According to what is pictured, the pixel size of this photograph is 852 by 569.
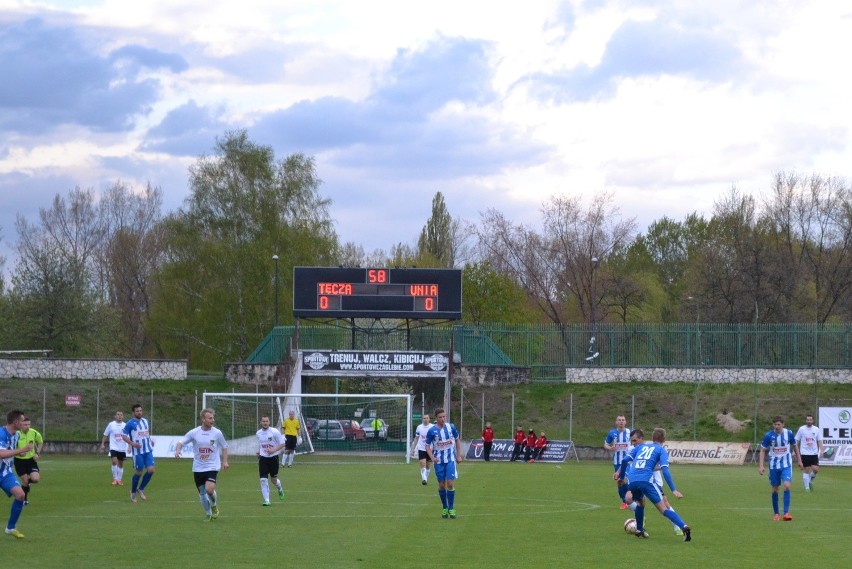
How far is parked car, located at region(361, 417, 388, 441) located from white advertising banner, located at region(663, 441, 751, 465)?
1177 centimetres

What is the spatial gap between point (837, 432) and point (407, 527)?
98.4 ft

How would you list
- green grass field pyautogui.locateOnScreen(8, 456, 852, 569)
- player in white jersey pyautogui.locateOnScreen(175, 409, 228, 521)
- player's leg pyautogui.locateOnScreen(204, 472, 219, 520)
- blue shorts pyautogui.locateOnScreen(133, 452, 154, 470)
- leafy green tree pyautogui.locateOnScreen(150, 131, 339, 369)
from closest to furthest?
green grass field pyautogui.locateOnScreen(8, 456, 852, 569)
player's leg pyautogui.locateOnScreen(204, 472, 219, 520)
player in white jersey pyautogui.locateOnScreen(175, 409, 228, 521)
blue shorts pyautogui.locateOnScreen(133, 452, 154, 470)
leafy green tree pyautogui.locateOnScreen(150, 131, 339, 369)

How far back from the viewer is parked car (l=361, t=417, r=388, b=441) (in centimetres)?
4875

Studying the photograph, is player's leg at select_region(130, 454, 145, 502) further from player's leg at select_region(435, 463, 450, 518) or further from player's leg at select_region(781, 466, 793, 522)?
player's leg at select_region(781, 466, 793, 522)

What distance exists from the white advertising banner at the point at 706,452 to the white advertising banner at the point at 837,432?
3011 mm

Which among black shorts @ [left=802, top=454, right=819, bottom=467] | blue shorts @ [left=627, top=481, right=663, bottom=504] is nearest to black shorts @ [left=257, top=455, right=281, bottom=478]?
blue shorts @ [left=627, top=481, right=663, bottom=504]

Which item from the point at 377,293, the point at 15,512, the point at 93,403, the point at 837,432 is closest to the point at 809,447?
the point at 837,432

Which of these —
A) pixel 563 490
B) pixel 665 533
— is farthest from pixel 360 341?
pixel 665 533

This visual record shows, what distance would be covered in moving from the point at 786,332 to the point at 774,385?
9.94ft

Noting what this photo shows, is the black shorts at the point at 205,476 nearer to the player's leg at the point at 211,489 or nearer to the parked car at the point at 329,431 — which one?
the player's leg at the point at 211,489

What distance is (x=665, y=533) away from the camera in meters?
18.8

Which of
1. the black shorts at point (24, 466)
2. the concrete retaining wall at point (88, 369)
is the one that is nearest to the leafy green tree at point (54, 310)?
the concrete retaining wall at point (88, 369)

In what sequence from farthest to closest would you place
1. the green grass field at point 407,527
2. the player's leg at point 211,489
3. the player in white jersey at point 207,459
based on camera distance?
the player in white jersey at point 207,459 → the player's leg at point 211,489 → the green grass field at point 407,527

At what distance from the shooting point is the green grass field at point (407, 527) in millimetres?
15367
